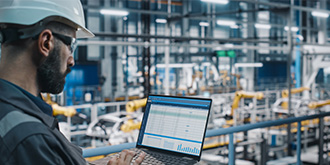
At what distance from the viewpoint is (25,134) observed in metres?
0.76

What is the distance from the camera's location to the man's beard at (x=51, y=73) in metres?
0.91

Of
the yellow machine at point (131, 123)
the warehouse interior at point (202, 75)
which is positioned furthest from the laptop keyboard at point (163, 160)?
the warehouse interior at point (202, 75)

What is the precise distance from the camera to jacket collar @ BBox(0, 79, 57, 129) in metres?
0.82

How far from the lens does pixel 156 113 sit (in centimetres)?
143

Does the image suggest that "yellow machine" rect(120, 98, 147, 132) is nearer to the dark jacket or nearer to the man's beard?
the man's beard

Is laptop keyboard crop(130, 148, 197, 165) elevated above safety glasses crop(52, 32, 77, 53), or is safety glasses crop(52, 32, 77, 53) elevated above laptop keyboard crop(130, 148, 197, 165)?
safety glasses crop(52, 32, 77, 53)

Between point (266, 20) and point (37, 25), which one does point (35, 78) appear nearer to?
point (37, 25)

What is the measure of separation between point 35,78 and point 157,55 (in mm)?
12331

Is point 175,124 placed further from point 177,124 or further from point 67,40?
point 67,40

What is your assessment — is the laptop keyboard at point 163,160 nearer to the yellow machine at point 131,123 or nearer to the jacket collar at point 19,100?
the jacket collar at point 19,100

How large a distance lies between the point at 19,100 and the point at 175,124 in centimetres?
68

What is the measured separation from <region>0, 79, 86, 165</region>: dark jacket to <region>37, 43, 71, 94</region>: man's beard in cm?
8

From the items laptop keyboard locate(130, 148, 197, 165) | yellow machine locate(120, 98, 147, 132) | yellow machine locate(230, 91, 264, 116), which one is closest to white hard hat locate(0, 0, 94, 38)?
laptop keyboard locate(130, 148, 197, 165)

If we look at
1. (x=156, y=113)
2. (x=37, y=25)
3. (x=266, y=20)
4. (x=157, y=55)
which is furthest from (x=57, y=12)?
(x=266, y=20)
